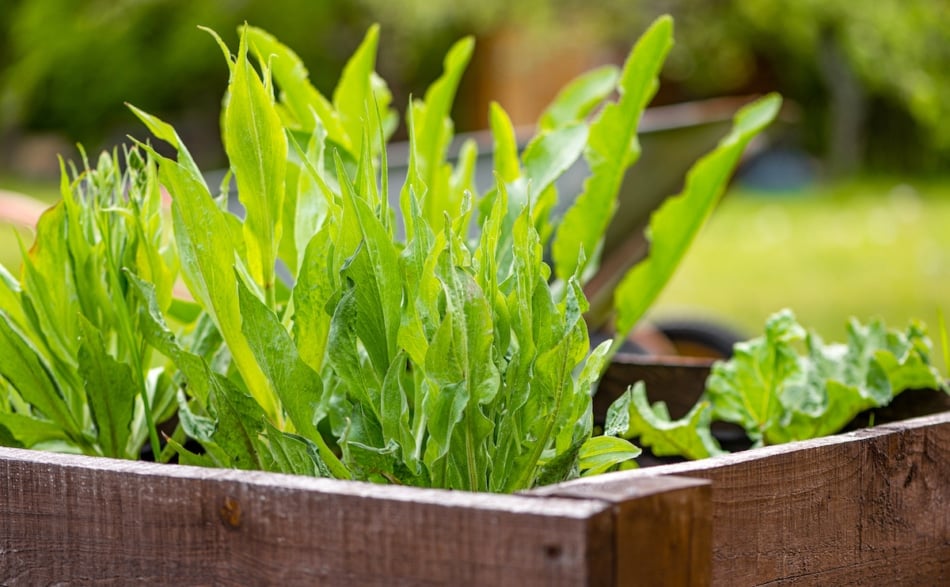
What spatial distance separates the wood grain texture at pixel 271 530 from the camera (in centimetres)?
60

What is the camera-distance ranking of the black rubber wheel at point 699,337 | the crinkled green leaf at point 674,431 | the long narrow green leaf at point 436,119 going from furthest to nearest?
the black rubber wheel at point 699,337
the long narrow green leaf at point 436,119
the crinkled green leaf at point 674,431

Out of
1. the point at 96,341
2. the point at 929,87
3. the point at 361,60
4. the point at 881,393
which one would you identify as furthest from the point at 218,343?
the point at 929,87

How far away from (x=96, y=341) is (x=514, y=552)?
0.44 meters

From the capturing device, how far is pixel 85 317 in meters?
0.93

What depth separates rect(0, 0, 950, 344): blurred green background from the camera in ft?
22.2

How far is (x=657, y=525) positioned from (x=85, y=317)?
0.51m

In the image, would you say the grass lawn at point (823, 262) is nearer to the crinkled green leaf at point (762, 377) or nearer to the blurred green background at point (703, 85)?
the blurred green background at point (703, 85)

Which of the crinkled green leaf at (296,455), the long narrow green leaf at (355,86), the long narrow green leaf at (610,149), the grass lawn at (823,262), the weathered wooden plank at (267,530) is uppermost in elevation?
the grass lawn at (823,262)

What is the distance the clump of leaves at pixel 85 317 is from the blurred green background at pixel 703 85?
4.66 metres

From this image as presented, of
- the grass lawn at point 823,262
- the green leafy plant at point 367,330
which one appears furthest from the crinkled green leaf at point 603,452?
the grass lawn at point 823,262

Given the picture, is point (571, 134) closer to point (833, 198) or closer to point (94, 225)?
point (94, 225)

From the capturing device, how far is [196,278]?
0.84 metres

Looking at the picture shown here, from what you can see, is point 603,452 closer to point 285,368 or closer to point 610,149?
point 285,368

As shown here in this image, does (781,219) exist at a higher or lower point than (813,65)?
lower
